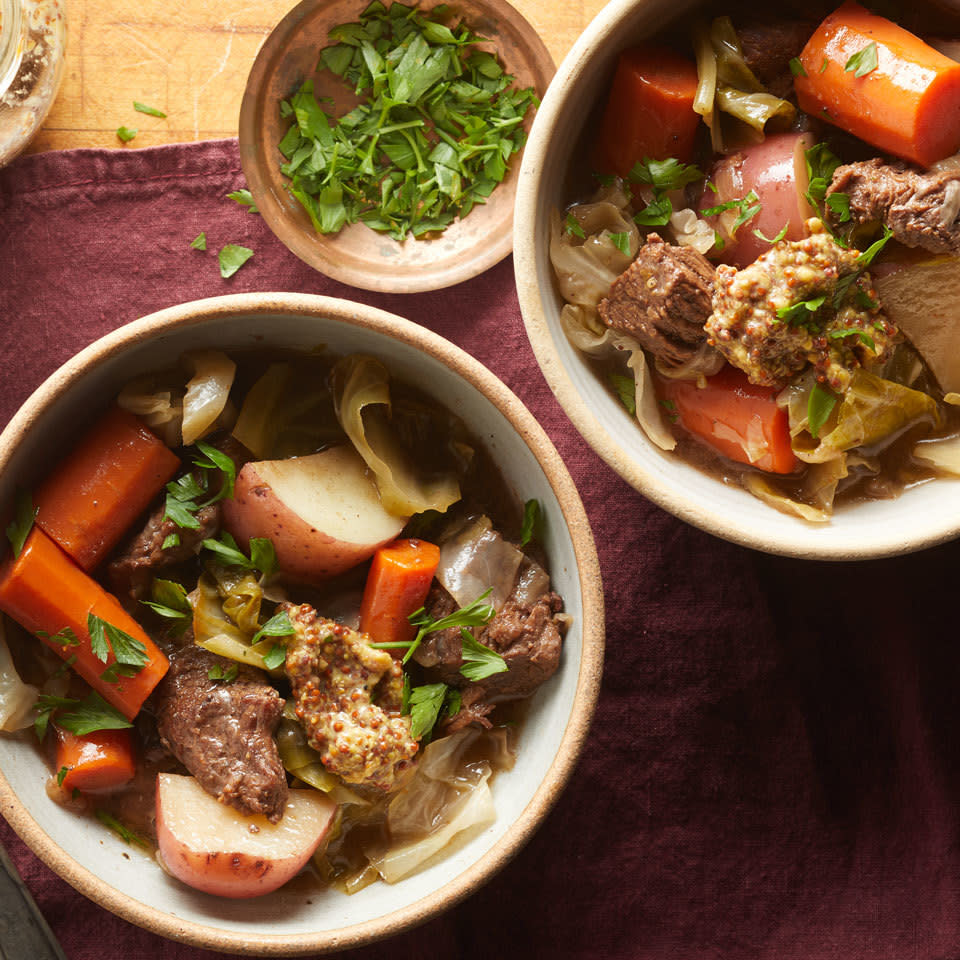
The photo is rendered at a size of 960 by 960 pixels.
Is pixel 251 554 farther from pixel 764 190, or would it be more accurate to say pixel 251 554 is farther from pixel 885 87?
pixel 885 87

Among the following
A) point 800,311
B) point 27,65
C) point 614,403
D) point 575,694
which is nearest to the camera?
point 800,311

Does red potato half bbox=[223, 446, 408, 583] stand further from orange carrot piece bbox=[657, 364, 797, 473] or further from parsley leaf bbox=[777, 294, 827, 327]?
parsley leaf bbox=[777, 294, 827, 327]

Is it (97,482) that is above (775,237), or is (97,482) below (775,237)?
below

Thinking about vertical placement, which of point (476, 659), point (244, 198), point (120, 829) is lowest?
point (120, 829)

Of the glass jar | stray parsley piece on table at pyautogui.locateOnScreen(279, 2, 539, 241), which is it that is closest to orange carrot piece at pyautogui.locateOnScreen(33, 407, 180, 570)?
stray parsley piece on table at pyautogui.locateOnScreen(279, 2, 539, 241)

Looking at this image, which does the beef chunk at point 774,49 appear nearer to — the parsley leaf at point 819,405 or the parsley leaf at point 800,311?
the parsley leaf at point 800,311

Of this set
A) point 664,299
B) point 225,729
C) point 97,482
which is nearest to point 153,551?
point 97,482
